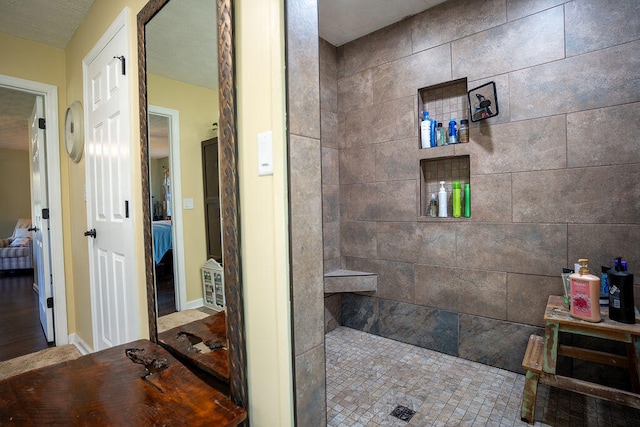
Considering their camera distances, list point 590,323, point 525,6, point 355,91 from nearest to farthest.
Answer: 1. point 590,323
2. point 525,6
3. point 355,91

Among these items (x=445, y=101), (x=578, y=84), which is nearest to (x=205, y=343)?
(x=445, y=101)

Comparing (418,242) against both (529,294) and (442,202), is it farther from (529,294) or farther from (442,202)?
(529,294)

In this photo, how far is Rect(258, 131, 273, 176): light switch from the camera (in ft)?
2.97

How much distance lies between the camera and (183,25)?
1.25 m

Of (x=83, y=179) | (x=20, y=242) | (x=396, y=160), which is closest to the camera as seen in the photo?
(x=83, y=179)

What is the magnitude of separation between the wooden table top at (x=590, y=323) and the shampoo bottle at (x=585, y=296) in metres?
0.03

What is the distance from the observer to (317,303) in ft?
3.21

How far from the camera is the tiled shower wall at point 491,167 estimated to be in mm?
1684

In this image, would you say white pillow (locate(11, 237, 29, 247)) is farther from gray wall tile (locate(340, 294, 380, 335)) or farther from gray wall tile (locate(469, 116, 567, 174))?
gray wall tile (locate(469, 116, 567, 174))

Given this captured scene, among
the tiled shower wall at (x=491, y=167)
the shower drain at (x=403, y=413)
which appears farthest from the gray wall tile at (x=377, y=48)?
the shower drain at (x=403, y=413)

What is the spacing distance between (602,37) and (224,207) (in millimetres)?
2189

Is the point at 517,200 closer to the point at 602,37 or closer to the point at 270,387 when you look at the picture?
the point at 602,37

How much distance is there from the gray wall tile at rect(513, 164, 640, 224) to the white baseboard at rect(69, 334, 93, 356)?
10.9ft

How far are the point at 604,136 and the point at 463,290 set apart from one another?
1.22 metres
